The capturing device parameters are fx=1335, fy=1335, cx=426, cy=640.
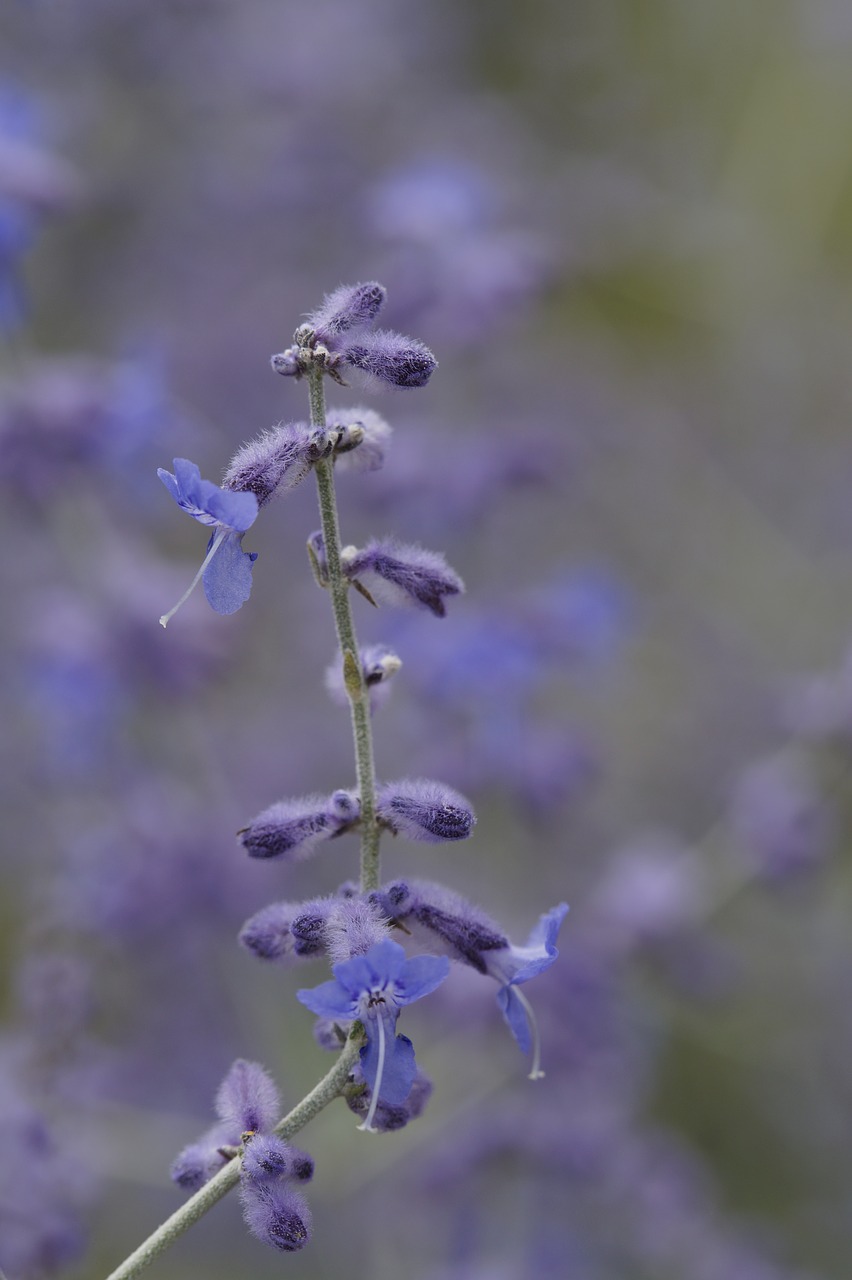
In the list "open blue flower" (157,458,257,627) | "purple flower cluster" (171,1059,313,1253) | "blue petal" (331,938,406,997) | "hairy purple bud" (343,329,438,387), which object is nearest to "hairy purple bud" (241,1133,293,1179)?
"purple flower cluster" (171,1059,313,1253)

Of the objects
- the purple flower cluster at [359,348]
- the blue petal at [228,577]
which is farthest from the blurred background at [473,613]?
the purple flower cluster at [359,348]

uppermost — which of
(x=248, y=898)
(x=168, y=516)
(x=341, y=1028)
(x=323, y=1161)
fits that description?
(x=168, y=516)

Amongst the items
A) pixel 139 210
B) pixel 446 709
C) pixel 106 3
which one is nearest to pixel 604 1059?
pixel 446 709

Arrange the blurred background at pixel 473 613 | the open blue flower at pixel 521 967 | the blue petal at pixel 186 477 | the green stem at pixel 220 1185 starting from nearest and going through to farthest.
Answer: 1. the green stem at pixel 220 1185
2. the blue petal at pixel 186 477
3. the open blue flower at pixel 521 967
4. the blurred background at pixel 473 613

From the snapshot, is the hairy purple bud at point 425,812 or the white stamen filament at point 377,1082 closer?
the white stamen filament at point 377,1082

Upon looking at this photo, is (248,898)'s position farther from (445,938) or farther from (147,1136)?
(445,938)

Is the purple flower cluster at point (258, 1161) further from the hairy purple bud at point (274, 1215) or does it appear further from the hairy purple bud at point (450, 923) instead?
the hairy purple bud at point (450, 923)
